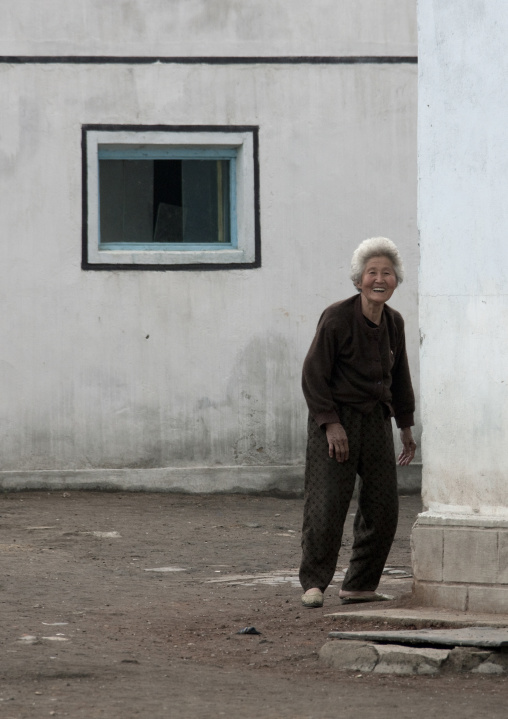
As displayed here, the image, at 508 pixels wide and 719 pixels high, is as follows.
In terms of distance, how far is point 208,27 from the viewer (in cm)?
1105

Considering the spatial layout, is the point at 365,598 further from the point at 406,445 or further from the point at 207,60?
the point at 207,60

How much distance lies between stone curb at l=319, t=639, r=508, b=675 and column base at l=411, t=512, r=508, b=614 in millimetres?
590

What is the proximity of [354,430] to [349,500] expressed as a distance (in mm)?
344

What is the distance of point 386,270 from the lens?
20.3 ft

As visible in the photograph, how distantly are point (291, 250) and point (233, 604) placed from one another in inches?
201

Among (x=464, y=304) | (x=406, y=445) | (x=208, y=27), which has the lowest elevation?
(x=406, y=445)

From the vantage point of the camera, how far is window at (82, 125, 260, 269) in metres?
11.0

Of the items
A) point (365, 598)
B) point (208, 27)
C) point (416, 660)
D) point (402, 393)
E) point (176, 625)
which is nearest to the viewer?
point (416, 660)

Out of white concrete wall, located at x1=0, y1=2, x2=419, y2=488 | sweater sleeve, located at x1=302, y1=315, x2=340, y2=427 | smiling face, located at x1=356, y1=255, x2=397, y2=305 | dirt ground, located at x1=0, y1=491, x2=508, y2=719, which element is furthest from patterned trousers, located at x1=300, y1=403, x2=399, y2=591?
white concrete wall, located at x1=0, y1=2, x2=419, y2=488

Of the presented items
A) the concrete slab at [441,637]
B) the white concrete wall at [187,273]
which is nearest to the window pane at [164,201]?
the white concrete wall at [187,273]

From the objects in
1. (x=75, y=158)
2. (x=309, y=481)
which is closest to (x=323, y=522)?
(x=309, y=481)

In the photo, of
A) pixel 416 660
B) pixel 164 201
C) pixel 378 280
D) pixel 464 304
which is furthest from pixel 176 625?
pixel 164 201

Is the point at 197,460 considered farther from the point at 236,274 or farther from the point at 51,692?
the point at 51,692

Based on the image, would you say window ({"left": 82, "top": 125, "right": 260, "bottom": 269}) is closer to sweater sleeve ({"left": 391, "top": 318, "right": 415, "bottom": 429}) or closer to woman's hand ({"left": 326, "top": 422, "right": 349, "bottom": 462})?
sweater sleeve ({"left": 391, "top": 318, "right": 415, "bottom": 429})
